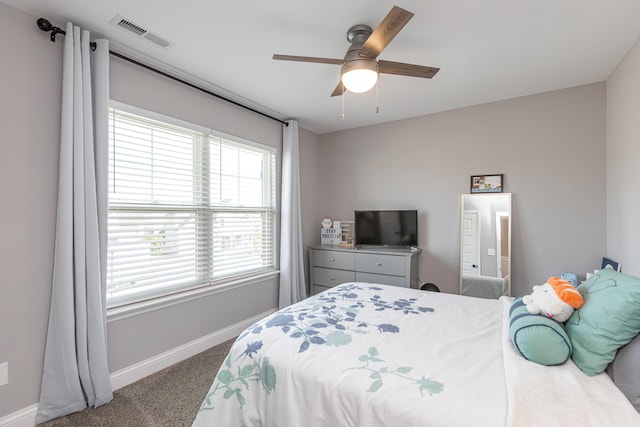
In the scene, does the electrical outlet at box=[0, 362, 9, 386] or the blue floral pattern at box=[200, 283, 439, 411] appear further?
the electrical outlet at box=[0, 362, 9, 386]

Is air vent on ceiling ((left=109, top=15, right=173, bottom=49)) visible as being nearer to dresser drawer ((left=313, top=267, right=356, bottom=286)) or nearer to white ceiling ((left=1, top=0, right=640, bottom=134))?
white ceiling ((left=1, top=0, right=640, bottom=134))

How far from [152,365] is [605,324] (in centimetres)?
284

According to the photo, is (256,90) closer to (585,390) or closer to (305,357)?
(305,357)

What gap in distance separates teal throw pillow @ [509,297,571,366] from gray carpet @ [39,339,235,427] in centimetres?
189

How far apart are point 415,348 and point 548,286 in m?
0.71

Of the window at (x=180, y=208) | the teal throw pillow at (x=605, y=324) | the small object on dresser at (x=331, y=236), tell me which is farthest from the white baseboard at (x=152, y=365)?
the teal throw pillow at (x=605, y=324)

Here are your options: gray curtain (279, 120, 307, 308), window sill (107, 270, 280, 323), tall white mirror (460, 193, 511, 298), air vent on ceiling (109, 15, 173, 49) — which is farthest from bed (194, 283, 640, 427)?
air vent on ceiling (109, 15, 173, 49)

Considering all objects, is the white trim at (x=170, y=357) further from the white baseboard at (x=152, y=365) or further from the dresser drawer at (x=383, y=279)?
the dresser drawer at (x=383, y=279)

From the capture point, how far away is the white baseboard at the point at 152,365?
174cm

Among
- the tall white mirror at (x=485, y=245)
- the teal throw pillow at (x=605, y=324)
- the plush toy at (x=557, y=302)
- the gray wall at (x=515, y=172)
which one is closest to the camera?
the teal throw pillow at (x=605, y=324)

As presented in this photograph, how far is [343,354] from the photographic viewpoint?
4.39ft

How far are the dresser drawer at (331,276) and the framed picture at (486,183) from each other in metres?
1.72

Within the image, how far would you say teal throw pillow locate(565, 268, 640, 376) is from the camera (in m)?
1.07

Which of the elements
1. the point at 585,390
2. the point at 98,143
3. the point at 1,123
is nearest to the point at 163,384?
the point at 98,143
